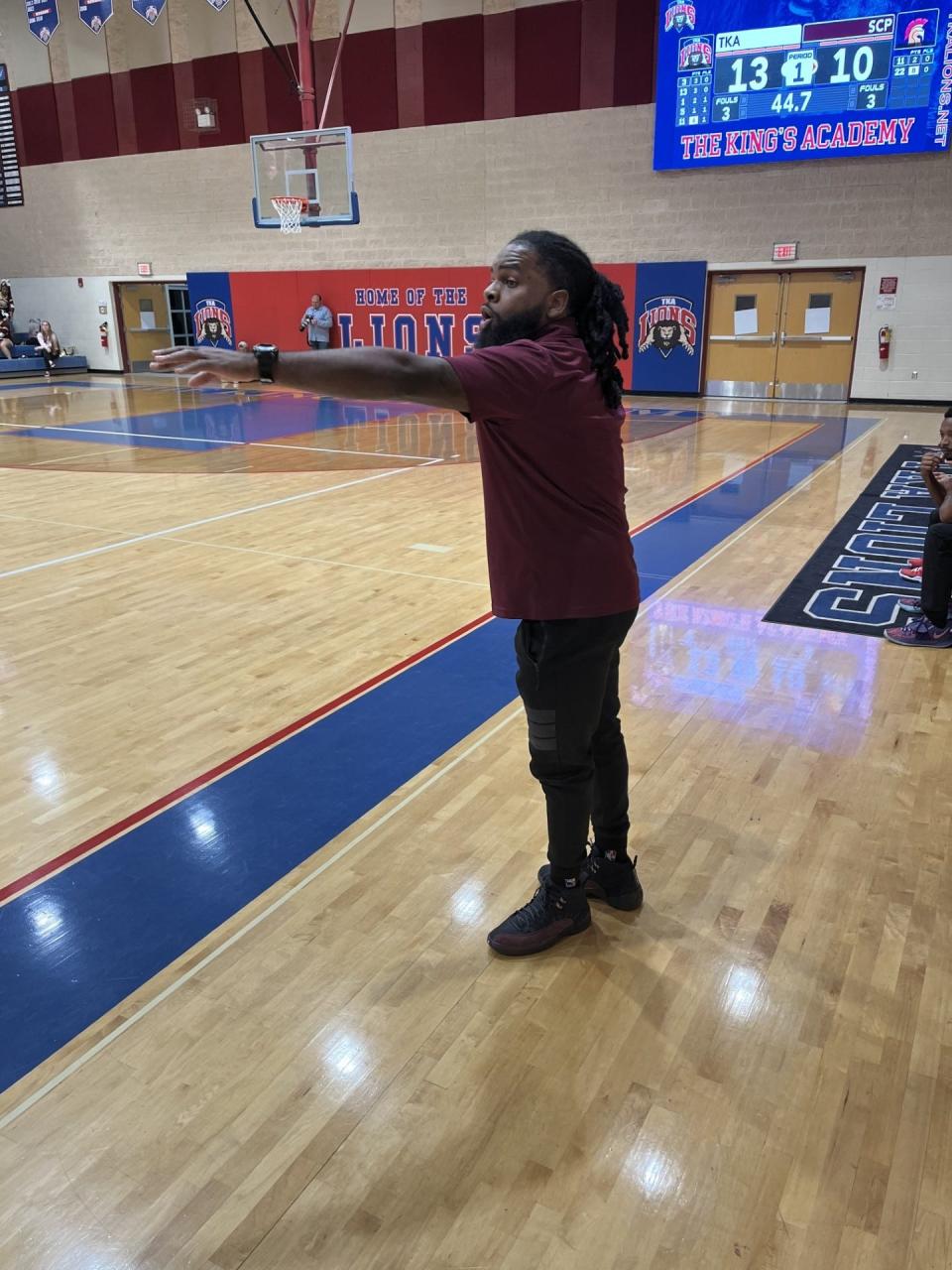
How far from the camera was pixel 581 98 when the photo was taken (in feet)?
50.1

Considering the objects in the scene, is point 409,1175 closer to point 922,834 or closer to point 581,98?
point 922,834

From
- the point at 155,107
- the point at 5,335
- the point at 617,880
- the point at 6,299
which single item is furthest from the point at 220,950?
the point at 6,299

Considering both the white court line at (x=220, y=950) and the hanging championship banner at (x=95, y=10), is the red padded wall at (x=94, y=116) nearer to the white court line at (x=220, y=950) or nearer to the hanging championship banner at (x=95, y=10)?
the hanging championship banner at (x=95, y=10)

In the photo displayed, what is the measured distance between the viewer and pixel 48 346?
829 inches

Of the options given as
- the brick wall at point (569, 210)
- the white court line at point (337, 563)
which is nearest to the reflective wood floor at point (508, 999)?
the white court line at point (337, 563)

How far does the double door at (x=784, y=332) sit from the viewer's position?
47.8 ft

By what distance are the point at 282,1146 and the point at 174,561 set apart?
4.82 meters

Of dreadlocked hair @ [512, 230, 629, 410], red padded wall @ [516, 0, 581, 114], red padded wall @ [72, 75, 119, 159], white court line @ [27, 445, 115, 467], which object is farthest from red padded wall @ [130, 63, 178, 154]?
dreadlocked hair @ [512, 230, 629, 410]

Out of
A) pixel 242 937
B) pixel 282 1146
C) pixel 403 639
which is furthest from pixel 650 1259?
pixel 403 639

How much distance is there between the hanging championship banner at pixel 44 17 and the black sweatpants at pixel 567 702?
70.1 feet

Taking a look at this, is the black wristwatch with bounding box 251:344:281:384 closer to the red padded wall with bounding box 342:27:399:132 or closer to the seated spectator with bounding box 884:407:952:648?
the seated spectator with bounding box 884:407:952:648

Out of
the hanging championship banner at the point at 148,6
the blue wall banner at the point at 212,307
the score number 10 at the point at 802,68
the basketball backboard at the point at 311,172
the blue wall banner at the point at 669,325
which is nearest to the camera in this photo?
the score number 10 at the point at 802,68

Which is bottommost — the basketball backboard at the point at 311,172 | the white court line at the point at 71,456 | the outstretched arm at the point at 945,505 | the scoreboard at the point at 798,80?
the white court line at the point at 71,456

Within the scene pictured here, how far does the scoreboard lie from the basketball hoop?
18.2ft
